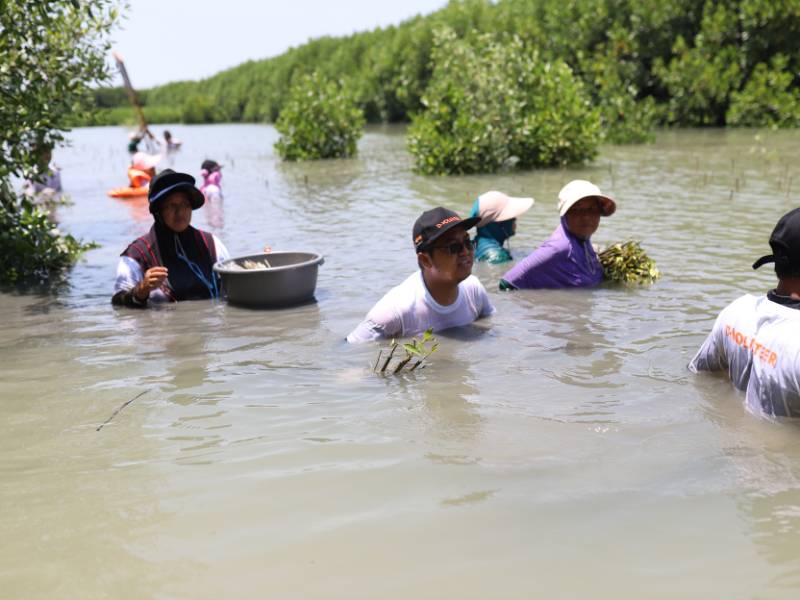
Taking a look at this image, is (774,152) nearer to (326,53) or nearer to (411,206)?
(411,206)

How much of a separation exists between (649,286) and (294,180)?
12628 mm

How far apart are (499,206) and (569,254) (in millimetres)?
1134

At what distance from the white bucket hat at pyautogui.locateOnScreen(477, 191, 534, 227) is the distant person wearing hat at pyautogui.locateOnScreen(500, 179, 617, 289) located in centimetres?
88

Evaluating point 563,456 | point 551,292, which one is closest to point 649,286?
point 551,292

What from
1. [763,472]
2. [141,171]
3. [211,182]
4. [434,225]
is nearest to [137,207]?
[211,182]

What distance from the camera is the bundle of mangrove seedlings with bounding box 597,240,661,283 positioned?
743cm

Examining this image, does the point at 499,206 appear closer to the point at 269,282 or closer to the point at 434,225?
the point at 269,282

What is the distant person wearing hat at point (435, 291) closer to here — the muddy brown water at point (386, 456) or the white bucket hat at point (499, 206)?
the muddy brown water at point (386, 456)

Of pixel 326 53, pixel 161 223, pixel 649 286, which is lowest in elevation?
pixel 649 286

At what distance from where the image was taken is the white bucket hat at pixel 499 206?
7980 millimetres

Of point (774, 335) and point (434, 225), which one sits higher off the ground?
point (434, 225)

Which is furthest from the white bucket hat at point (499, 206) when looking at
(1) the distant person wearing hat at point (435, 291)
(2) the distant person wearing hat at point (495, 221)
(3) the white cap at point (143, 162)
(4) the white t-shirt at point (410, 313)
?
(3) the white cap at point (143, 162)

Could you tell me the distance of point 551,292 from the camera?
7219 mm

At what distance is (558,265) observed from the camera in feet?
23.6
